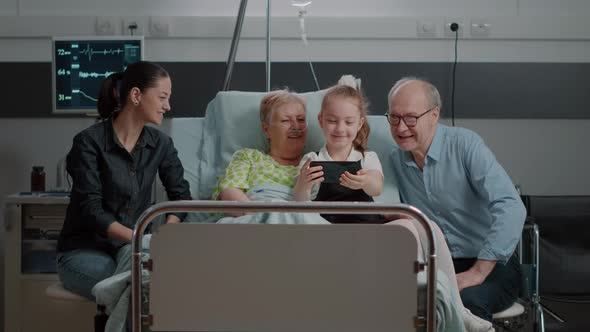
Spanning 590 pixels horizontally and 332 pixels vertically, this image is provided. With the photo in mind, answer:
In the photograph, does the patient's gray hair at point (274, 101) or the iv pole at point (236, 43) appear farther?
the iv pole at point (236, 43)

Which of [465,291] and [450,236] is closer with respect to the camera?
[465,291]

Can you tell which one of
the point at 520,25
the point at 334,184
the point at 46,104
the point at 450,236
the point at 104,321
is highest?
the point at 520,25

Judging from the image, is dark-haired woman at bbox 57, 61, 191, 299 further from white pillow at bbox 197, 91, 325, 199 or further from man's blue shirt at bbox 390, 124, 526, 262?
man's blue shirt at bbox 390, 124, 526, 262

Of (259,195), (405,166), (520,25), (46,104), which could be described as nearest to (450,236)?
(405,166)

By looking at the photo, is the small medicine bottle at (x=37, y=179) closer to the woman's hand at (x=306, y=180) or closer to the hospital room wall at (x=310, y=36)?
the hospital room wall at (x=310, y=36)

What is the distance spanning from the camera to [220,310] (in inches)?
82.2

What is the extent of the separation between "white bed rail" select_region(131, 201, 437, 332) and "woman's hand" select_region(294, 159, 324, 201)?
827 millimetres

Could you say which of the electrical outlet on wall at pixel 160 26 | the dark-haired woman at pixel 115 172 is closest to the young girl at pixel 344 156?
the dark-haired woman at pixel 115 172

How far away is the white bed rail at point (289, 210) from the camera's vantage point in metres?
2.02

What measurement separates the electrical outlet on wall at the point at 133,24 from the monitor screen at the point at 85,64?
47 centimetres

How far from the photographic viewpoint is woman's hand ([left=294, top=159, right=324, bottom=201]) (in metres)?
2.87

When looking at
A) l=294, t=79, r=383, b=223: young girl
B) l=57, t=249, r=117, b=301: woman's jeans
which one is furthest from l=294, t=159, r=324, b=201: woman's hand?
l=57, t=249, r=117, b=301: woman's jeans

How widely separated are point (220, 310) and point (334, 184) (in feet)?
3.13

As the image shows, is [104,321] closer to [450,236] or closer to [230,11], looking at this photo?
[450,236]
